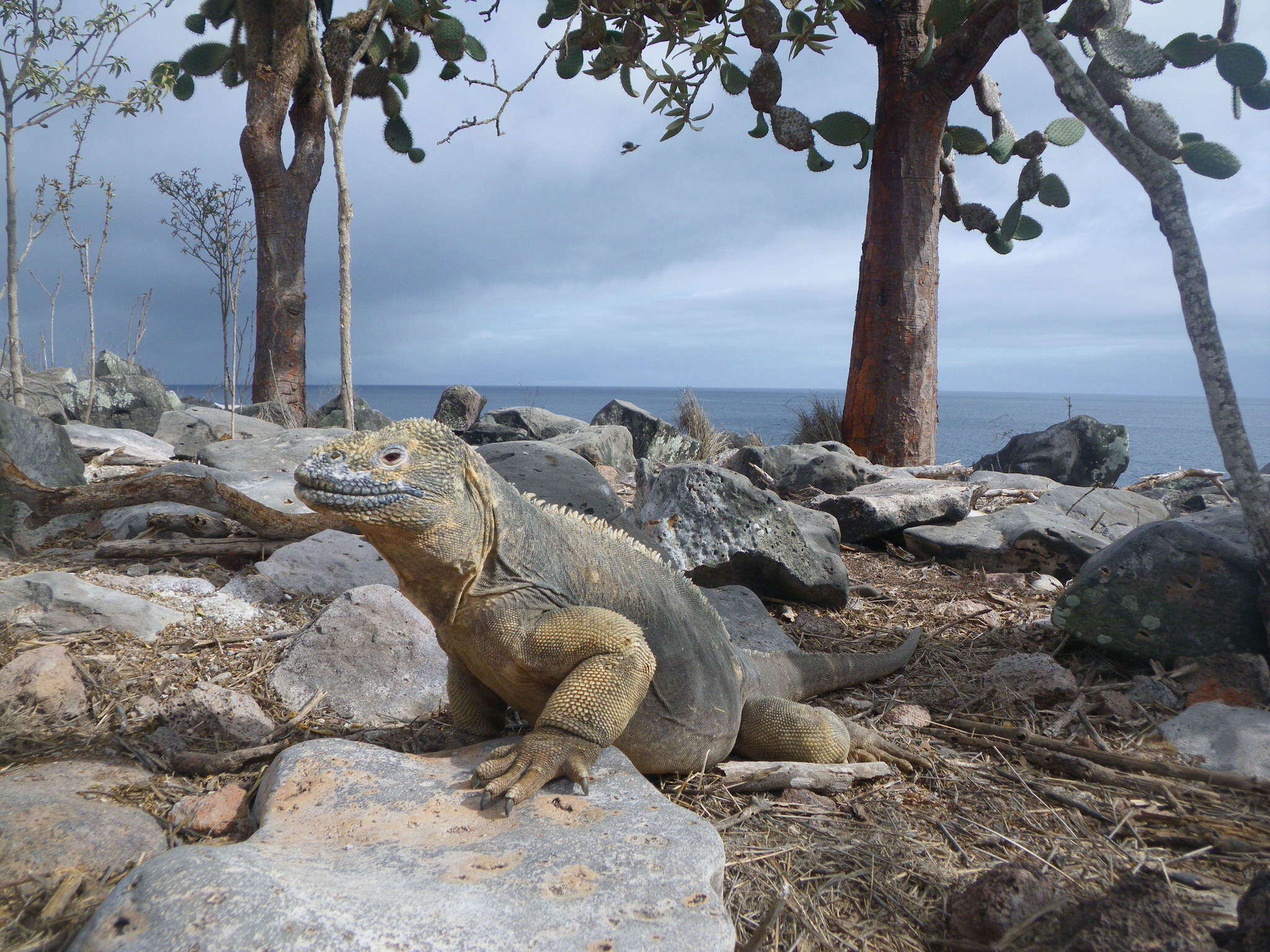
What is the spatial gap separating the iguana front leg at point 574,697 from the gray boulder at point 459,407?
13460mm

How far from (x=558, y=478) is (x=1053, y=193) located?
7737mm

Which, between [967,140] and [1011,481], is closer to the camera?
[1011,481]

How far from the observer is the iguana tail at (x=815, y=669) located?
4.17m

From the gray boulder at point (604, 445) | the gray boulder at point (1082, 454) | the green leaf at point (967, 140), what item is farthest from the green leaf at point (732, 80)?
the gray boulder at point (1082, 454)

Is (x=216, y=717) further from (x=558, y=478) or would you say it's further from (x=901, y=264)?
(x=901, y=264)

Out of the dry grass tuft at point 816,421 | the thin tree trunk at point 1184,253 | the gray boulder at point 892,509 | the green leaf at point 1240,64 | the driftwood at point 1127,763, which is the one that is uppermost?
the green leaf at point 1240,64

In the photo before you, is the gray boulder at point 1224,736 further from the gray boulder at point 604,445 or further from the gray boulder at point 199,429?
the gray boulder at point 199,429

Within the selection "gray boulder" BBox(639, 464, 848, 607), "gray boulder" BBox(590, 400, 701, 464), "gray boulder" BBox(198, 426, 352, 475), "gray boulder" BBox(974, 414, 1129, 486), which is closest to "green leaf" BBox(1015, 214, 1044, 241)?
"gray boulder" BBox(974, 414, 1129, 486)

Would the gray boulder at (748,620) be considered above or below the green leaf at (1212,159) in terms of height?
below

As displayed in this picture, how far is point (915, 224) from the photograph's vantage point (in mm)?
10633

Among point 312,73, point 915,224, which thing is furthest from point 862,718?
point 312,73

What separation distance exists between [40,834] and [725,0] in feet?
27.4

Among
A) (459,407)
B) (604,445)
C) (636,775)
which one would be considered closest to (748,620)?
(636,775)

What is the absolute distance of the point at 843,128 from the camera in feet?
34.7
